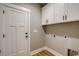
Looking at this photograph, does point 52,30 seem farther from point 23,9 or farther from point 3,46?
point 3,46

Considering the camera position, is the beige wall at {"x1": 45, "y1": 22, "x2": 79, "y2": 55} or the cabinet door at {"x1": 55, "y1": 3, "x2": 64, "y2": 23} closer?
the beige wall at {"x1": 45, "y1": 22, "x2": 79, "y2": 55}

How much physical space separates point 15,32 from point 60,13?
0.83m

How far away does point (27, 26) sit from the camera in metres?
1.29

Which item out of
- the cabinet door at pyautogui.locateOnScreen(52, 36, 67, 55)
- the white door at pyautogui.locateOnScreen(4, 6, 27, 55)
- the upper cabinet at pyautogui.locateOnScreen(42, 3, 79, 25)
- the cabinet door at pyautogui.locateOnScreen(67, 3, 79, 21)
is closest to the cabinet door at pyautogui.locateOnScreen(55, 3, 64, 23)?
the upper cabinet at pyautogui.locateOnScreen(42, 3, 79, 25)

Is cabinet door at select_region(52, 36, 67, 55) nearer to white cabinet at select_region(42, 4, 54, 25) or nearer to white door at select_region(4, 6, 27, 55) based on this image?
white cabinet at select_region(42, 4, 54, 25)

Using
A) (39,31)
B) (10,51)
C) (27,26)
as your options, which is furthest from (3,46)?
(39,31)

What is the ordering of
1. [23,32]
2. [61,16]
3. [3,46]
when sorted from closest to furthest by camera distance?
[3,46] < [23,32] < [61,16]

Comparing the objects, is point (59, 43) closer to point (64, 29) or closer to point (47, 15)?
point (64, 29)

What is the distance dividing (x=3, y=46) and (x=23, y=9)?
0.56m

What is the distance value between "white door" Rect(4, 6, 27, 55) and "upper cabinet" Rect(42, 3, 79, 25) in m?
0.35

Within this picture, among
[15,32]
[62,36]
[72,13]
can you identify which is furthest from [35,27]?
[72,13]

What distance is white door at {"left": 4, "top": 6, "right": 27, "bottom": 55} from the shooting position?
3.88ft

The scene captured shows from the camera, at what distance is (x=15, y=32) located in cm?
124

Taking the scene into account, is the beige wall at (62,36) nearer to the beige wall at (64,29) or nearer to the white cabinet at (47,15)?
the beige wall at (64,29)
